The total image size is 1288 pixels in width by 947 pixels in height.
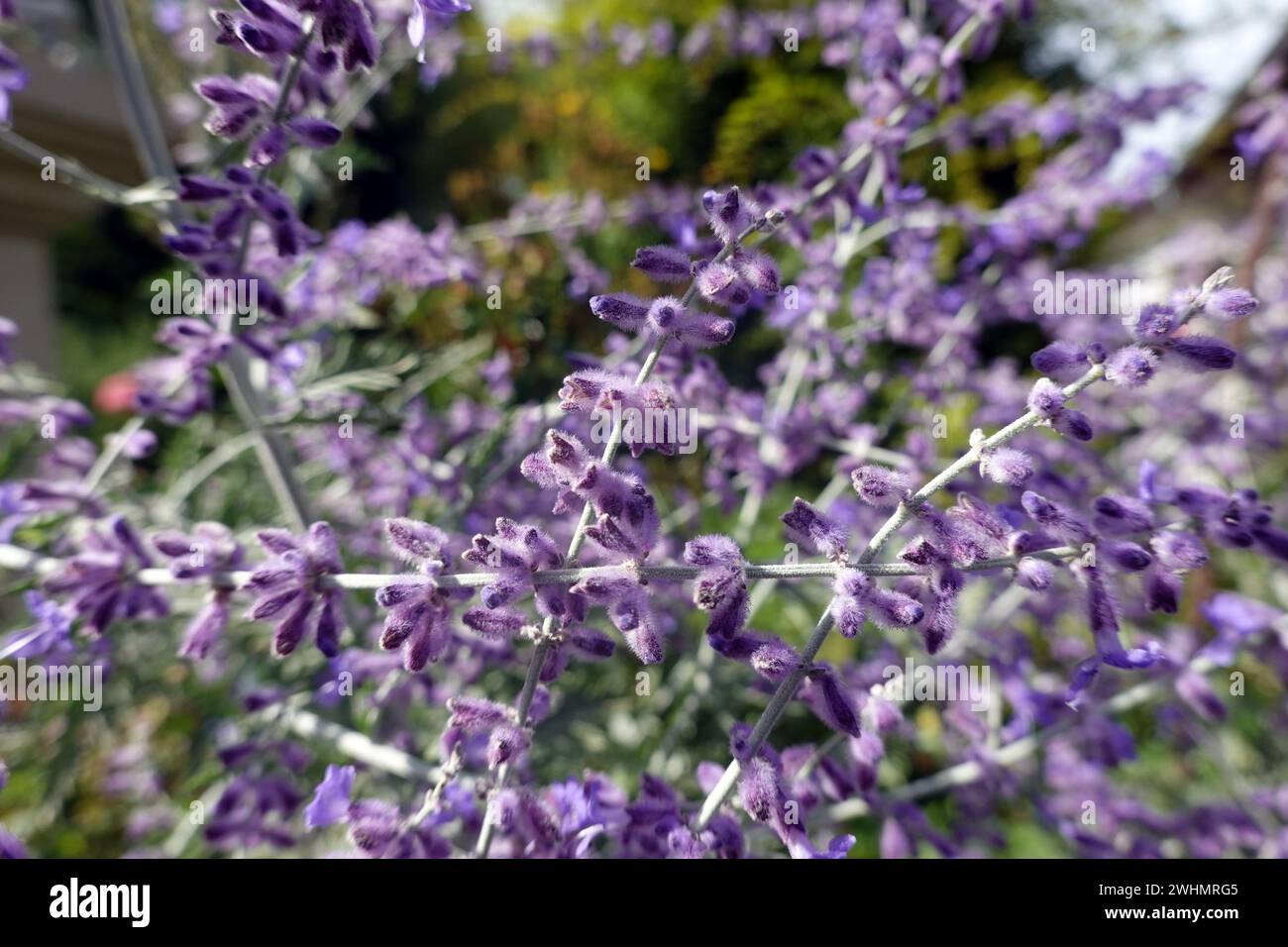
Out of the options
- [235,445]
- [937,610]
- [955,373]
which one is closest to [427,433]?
[235,445]

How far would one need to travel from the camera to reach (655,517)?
3.42 ft

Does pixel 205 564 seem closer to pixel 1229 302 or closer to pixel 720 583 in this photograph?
pixel 720 583

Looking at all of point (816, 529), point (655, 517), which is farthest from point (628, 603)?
point (816, 529)

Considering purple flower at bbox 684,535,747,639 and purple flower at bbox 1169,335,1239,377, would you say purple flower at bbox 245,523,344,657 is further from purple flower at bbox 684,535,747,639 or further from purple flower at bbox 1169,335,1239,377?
purple flower at bbox 1169,335,1239,377

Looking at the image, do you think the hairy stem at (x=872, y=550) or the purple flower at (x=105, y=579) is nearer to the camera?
the hairy stem at (x=872, y=550)

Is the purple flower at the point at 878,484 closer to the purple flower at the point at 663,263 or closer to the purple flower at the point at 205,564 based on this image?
the purple flower at the point at 663,263

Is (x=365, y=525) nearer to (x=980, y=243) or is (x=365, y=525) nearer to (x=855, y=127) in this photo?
(x=855, y=127)

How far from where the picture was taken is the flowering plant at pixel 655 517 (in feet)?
3.52

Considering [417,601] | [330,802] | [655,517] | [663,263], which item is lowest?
[330,802]

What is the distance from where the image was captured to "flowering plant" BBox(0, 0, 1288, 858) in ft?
3.52

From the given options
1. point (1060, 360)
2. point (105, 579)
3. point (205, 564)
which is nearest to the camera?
point (1060, 360)

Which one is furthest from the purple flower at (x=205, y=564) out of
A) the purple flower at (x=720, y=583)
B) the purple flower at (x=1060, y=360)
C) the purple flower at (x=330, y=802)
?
the purple flower at (x=1060, y=360)

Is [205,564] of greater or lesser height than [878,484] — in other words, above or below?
below

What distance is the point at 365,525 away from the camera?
226 cm
